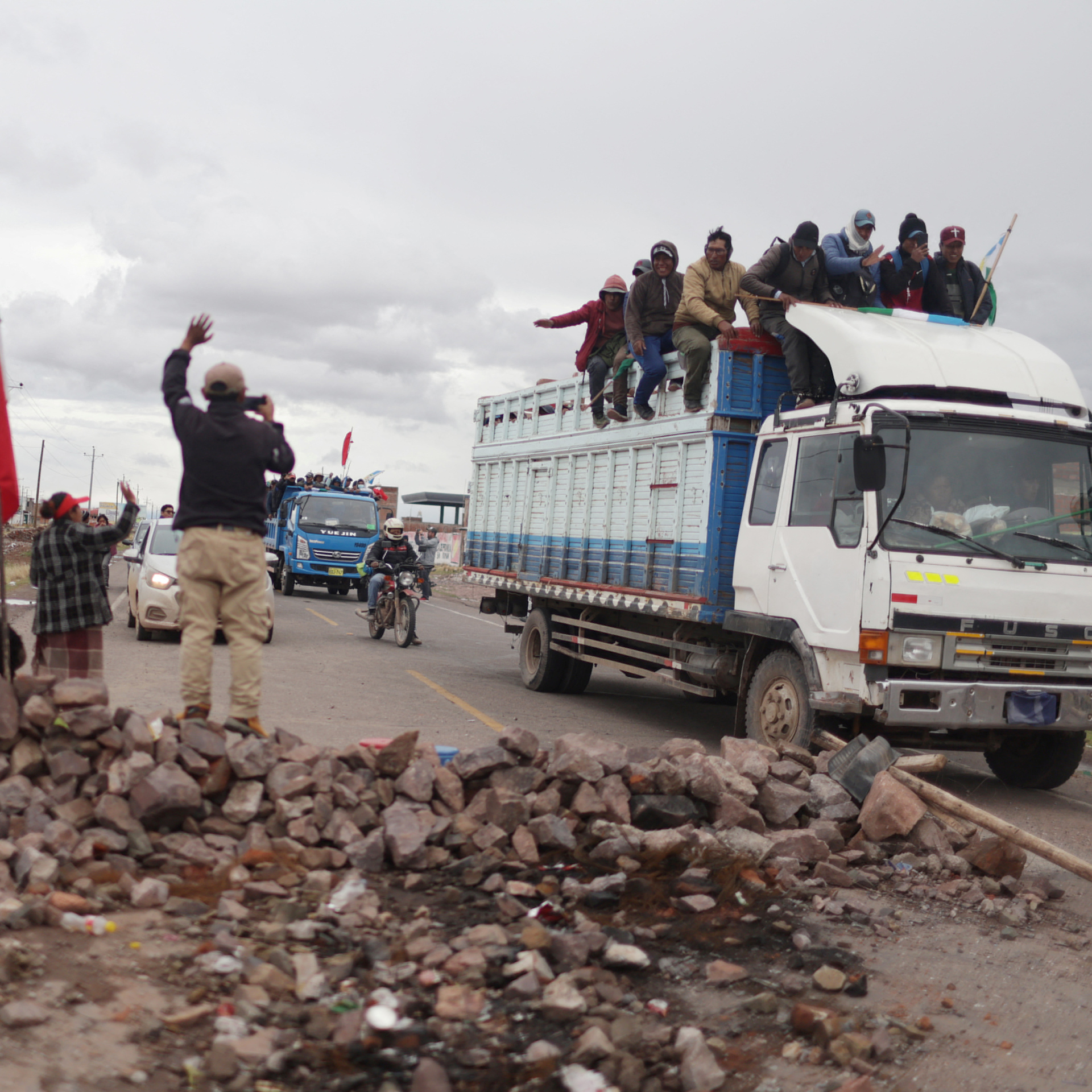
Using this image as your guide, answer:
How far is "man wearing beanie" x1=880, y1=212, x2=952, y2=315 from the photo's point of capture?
9906 millimetres

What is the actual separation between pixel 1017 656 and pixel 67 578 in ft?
21.6

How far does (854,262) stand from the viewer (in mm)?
9633

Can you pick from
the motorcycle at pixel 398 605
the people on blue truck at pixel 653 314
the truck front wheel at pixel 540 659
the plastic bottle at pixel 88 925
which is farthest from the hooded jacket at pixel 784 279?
the motorcycle at pixel 398 605

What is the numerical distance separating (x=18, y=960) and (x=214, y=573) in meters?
2.51

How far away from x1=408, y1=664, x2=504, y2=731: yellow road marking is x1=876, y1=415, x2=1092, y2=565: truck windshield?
3.96 metres

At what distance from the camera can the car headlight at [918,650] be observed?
7.43 m

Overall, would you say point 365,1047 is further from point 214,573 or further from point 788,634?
Answer: point 788,634

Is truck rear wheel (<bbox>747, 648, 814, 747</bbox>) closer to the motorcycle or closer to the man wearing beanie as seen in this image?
the man wearing beanie

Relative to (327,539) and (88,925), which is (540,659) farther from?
(327,539)

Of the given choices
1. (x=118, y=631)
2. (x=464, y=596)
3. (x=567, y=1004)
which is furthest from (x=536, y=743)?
(x=464, y=596)

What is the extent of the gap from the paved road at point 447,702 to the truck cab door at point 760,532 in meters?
1.65

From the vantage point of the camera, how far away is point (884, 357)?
323 inches

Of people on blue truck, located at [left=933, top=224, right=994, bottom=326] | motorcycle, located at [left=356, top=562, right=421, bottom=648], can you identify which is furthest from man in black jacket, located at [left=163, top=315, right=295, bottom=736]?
motorcycle, located at [left=356, top=562, right=421, bottom=648]

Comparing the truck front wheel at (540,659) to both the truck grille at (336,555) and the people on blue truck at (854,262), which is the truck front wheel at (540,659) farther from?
the truck grille at (336,555)
